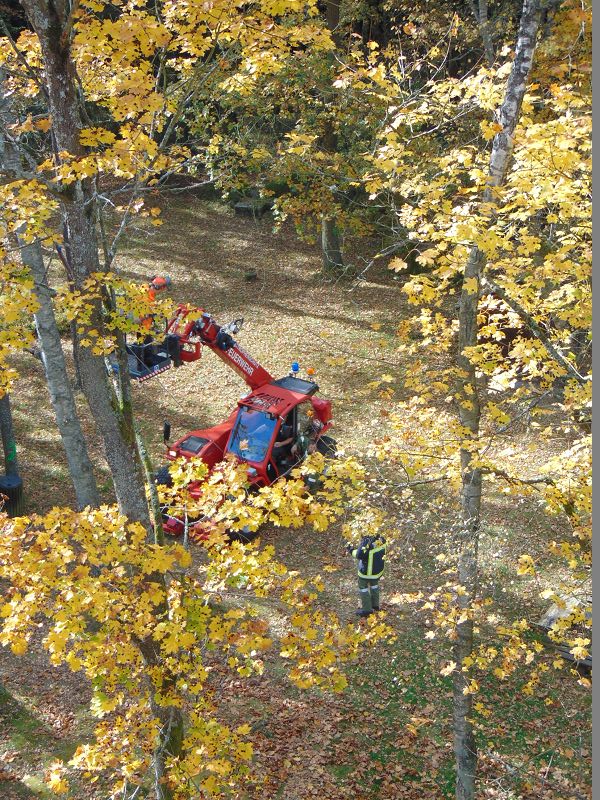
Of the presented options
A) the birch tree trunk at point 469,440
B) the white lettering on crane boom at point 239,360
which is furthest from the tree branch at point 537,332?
the white lettering on crane boom at point 239,360

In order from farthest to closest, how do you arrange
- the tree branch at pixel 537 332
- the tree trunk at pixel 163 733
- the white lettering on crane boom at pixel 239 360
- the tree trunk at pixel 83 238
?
the white lettering on crane boom at pixel 239 360 < the tree branch at pixel 537 332 < the tree trunk at pixel 163 733 < the tree trunk at pixel 83 238

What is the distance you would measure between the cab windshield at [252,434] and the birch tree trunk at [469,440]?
464cm

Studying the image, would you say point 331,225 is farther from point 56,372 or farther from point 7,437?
point 56,372

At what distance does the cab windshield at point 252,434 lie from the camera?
1145 cm

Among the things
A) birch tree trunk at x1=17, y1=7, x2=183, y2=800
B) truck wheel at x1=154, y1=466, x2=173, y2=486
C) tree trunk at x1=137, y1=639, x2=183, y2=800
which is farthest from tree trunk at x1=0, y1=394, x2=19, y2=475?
tree trunk at x1=137, y1=639, x2=183, y2=800

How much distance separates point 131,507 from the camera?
6059mm

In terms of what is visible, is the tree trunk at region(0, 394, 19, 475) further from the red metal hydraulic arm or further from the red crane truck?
the red metal hydraulic arm

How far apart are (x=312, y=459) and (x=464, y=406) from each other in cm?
163

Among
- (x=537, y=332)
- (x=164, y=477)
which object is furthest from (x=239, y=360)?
(x=537, y=332)

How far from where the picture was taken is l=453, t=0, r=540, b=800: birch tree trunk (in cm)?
613

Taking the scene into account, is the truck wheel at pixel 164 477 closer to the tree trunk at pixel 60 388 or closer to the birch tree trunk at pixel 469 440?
the tree trunk at pixel 60 388

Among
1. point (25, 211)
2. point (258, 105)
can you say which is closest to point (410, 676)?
point (25, 211)

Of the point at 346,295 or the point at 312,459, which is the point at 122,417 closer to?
the point at 312,459

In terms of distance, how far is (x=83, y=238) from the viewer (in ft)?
18.5
